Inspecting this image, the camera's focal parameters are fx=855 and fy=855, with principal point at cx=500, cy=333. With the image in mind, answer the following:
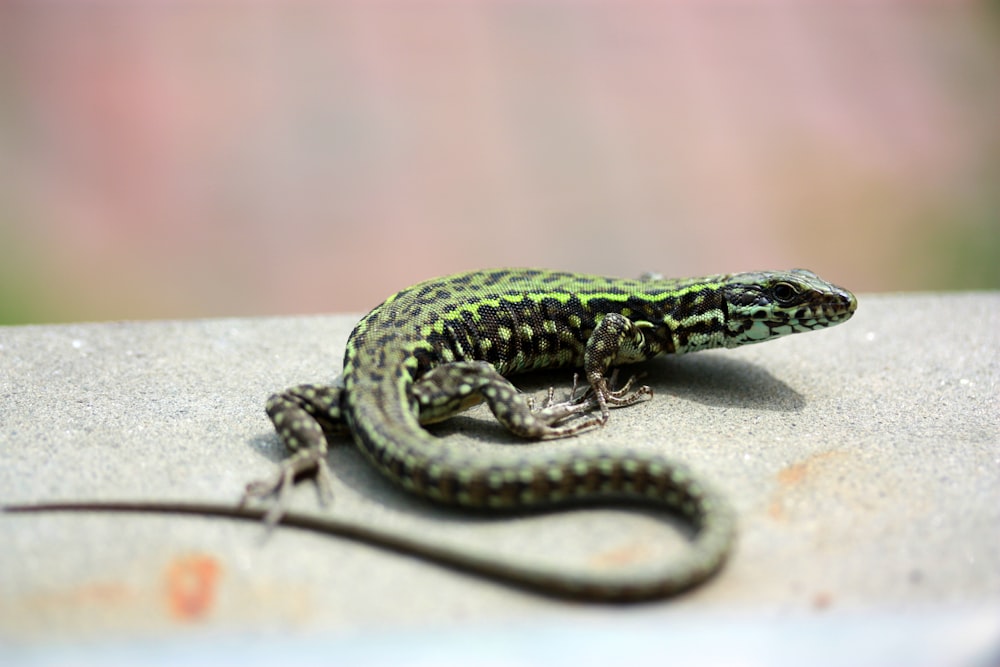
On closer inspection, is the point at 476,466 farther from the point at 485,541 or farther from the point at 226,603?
the point at 226,603

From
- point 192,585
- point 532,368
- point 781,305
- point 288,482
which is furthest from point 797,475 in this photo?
point 192,585

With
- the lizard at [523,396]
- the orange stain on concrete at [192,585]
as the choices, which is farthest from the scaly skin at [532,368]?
the orange stain on concrete at [192,585]

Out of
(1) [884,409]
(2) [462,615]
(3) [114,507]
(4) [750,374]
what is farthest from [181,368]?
(1) [884,409]

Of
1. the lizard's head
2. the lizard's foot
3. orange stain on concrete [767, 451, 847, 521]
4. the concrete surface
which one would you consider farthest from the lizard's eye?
the lizard's foot

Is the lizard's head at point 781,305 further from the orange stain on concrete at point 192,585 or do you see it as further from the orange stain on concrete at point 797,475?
the orange stain on concrete at point 192,585

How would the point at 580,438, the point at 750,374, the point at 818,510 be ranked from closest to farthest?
1. the point at 818,510
2. the point at 580,438
3. the point at 750,374

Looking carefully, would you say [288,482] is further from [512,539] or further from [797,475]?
[797,475]

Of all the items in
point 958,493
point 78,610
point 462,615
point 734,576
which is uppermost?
point 958,493

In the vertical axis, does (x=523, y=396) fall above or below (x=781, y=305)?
below
